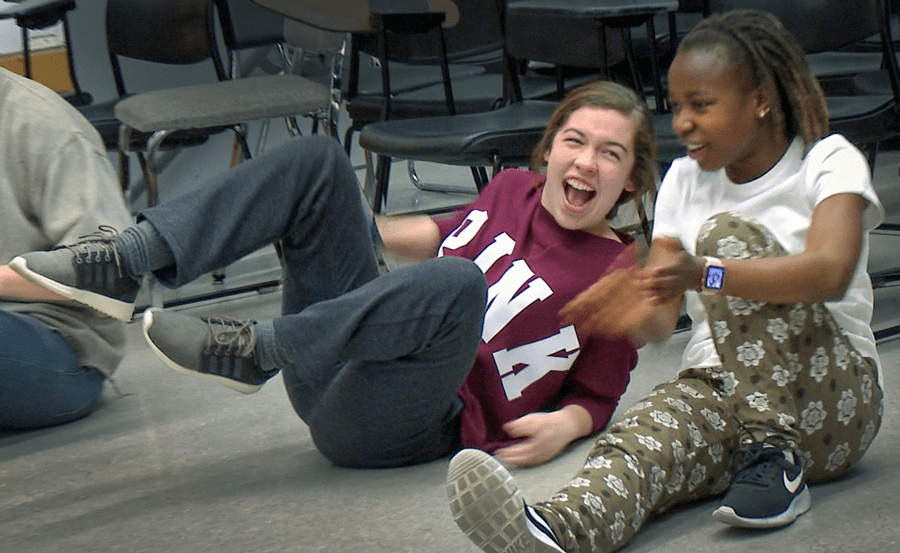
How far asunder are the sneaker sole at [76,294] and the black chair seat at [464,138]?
3.01 ft

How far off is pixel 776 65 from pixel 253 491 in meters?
0.91

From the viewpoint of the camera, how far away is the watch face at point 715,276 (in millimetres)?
1194

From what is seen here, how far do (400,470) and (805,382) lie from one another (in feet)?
1.95

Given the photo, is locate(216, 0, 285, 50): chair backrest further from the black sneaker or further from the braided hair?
the black sneaker

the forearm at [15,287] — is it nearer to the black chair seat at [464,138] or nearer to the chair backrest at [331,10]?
the black chair seat at [464,138]

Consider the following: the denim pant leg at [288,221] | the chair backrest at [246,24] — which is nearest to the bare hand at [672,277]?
the denim pant leg at [288,221]

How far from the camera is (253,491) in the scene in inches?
60.0

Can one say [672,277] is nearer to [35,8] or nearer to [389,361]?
[389,361]

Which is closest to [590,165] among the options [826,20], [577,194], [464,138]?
[577,194]

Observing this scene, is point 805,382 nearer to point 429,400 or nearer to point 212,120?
point 429,400

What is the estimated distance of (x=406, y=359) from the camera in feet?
4.75

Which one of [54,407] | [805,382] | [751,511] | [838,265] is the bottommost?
[54,407]

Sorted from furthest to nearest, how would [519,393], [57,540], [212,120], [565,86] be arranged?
[565,86]
[212,120]
[519,393]
[57,540]

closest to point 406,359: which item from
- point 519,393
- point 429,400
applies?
point 429,400
